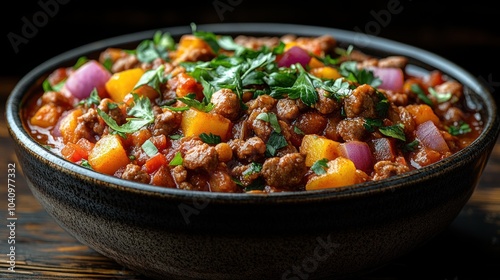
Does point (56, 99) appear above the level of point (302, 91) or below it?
below

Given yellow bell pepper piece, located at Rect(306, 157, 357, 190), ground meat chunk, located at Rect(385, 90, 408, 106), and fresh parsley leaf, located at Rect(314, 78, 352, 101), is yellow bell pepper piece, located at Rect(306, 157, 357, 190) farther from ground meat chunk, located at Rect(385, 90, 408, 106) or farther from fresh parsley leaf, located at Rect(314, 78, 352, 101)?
ground meat chunk, located at Rect(385, 90, 408, 106)

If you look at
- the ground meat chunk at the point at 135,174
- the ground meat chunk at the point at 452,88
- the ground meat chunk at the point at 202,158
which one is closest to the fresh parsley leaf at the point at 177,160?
the ground meat chunk at the point at 202,158

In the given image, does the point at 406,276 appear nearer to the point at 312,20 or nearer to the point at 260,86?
the point at 260,86

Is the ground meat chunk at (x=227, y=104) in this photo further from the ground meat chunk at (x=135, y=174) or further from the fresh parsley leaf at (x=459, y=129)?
the fresh parsley leaf at (x=459, y=129)

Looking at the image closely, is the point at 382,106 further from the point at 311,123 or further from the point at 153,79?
the point at 153,79

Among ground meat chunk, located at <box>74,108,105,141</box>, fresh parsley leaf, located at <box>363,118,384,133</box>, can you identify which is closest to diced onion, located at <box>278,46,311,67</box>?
fresh parsley leaf, located at <box>363,118,384,133</box>

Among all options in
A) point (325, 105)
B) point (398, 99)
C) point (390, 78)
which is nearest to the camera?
point (325, 105)

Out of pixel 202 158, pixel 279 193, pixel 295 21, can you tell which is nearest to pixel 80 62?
pixel 202 158

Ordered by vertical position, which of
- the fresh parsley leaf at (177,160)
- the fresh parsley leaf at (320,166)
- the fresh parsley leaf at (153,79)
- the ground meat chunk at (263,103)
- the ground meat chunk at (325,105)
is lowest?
the fresh parsley leaf at (177,160)
